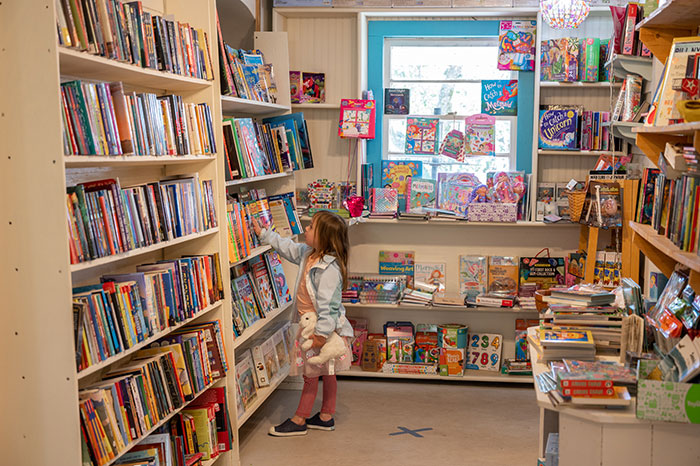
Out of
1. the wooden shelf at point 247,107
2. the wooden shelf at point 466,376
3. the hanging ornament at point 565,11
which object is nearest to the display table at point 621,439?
the wooden shelf at point 247,107

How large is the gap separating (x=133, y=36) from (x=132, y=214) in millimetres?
674

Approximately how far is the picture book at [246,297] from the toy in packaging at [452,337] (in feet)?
4.71

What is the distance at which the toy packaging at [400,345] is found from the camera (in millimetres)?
5145

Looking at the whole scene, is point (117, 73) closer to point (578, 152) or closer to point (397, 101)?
point (397, 101)

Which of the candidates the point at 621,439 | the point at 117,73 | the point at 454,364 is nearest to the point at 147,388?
the point at 117,73

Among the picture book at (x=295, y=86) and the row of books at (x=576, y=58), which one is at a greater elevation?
the row of books at (x=576, y=58)

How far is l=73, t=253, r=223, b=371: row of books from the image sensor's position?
94.8 inches

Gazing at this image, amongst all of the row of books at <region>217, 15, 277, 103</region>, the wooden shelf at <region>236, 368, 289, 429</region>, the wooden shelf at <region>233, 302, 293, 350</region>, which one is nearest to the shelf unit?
the row of books at <region>217, 15, 277, 103</region>

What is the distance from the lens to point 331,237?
400 cm

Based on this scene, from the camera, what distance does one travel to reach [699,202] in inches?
84.2

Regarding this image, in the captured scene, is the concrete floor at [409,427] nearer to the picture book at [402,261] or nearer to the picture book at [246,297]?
the picture book at [246,297]

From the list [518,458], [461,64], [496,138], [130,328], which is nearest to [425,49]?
[461,64]

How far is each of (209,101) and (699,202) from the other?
222 cm

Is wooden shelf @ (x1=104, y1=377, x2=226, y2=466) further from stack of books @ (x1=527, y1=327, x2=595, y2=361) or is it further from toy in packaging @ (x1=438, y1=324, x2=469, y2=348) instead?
toy in packaging @ (x1=438, y1=324, x2=469, y2=348)
